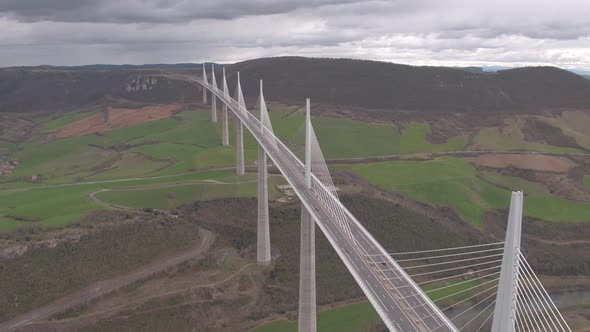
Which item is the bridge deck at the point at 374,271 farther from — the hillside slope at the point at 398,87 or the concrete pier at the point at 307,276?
the hillside slope at the point at 398,87

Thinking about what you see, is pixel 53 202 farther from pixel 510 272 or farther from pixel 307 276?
pixel 510 272

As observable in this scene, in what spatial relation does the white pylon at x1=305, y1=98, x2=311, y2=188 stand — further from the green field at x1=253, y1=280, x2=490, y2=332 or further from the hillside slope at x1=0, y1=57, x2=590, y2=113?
the hillside slope at x1=0, y1=57, x2=590, y2=113

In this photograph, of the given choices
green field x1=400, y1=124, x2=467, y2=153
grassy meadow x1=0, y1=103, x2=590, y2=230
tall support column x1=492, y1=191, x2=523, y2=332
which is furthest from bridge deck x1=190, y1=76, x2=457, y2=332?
green field x1=400, y1=124, x2=467, y2=153

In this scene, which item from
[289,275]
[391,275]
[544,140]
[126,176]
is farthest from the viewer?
[544,140]

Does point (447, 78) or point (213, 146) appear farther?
point (447, 78)

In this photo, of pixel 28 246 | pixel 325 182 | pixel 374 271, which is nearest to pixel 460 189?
pixel 325 182

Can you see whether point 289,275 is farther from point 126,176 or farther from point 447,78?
point 447,78

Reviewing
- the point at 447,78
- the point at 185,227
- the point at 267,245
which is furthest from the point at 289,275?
the point at 447,78
